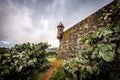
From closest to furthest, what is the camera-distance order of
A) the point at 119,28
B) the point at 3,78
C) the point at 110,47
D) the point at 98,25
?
the point at 110,47 < the point at 119,28 < the point at 3,78 < the point at 98,25

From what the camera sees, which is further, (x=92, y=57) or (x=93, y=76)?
(x=93, y=76)

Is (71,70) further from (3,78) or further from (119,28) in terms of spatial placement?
(3,78)

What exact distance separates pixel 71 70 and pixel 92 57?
84cm

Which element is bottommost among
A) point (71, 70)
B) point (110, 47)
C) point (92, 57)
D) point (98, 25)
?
point (71, 70)

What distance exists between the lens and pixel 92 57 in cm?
298

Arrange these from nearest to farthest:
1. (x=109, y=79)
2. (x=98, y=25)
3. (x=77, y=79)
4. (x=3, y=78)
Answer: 1. (x=109, y=79)
2. (x=77, y=79)
3. (x=3, y=78)
4. (x=98, y=25)

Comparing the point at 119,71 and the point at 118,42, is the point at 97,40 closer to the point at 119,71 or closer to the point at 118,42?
the point at 118,42

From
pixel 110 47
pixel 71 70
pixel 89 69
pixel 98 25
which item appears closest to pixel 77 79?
pixel 71 70

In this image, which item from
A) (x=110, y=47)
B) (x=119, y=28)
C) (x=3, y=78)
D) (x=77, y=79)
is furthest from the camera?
(x=3, y=78)

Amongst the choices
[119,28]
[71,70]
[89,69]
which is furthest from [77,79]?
[119,28]

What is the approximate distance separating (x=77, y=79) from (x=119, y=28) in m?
1.71

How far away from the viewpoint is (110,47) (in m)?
2.62

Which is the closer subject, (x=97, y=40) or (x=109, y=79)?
(x=109, y=79)

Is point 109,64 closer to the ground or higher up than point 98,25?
closer to the ground
